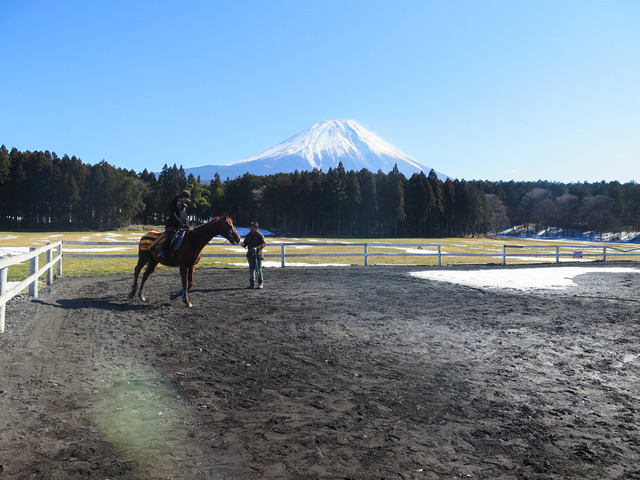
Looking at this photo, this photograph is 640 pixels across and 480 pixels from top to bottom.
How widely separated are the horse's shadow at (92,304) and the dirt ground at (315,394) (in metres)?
0.14

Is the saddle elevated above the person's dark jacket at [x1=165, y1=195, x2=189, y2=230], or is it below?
below

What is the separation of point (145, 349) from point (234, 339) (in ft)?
4.43

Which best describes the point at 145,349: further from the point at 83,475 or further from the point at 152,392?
the point at 83,475

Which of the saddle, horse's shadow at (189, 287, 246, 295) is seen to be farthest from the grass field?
the saddle

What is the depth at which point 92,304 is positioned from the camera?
32.4 feet

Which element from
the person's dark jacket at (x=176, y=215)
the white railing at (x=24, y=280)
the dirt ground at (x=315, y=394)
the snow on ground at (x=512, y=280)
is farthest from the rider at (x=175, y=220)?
the snow on ground at (x=512, y=280)

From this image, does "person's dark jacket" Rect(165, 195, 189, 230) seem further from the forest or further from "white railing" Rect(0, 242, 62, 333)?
the forest

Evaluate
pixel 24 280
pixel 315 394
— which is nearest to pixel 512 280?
pixel 315 394

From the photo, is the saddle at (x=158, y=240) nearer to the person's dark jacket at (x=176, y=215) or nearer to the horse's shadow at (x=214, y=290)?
the person's dark jacket at (x=176, y=215)

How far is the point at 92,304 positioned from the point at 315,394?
733cm

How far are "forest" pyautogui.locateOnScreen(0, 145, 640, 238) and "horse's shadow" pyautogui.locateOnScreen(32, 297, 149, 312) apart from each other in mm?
76416

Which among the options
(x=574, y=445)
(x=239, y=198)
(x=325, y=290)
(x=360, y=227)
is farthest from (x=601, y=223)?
(x=574, y=445)

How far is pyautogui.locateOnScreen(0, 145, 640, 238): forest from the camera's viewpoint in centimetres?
8244

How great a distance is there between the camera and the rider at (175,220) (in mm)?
10047
